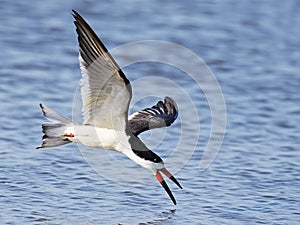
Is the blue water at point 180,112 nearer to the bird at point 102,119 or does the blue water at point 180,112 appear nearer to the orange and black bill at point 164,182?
the orange and black bill at point 164,182

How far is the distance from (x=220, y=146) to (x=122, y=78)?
2.43 meters

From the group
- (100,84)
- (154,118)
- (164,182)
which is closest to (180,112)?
(154,118)

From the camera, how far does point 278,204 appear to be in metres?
7.12

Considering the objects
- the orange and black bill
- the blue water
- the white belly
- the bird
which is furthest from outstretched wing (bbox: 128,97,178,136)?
the blue water

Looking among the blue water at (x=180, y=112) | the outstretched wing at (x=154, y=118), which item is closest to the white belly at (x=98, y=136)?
the outstretched wing at (x=154, y=118)

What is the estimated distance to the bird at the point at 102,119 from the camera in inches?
244

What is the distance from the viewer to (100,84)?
21.1 feet

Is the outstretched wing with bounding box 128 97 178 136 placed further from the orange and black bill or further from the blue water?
the blue water

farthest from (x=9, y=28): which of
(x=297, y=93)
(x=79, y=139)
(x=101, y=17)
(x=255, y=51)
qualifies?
(x=79, y=139)

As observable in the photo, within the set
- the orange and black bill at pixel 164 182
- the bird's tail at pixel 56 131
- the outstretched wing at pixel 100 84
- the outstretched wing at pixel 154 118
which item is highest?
the outstretched wing at pixel 100 84

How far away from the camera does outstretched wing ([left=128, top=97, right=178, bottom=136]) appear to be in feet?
23.6

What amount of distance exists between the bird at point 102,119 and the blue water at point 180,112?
0.44 metres

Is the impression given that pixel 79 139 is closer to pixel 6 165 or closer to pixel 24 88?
pixel 6 165

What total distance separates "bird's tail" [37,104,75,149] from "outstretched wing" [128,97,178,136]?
0.51 meters
